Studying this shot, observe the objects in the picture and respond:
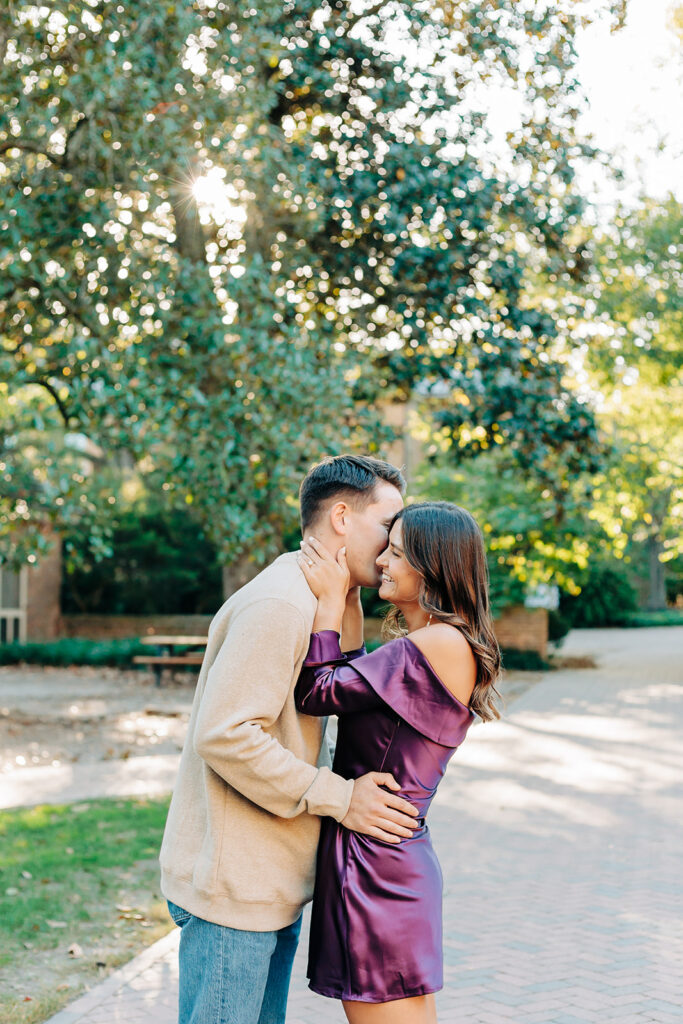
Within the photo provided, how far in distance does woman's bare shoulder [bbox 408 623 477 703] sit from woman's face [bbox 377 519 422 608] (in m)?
0.12

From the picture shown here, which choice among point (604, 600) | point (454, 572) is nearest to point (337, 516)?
point (454, 572)

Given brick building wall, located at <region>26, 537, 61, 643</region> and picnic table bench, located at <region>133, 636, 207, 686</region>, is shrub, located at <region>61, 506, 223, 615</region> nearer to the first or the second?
brick building wall, located at <region>26, 537, 61, 643</region>

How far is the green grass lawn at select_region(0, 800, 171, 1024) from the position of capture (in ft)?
16.4

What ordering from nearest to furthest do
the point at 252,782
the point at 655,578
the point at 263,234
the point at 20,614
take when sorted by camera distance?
the point at 252,782
the point at 263,234
the point at 20,614
the point at 655,578

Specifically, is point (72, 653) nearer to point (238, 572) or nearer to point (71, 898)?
point (238, 572)

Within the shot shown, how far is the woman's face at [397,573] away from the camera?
2797mm

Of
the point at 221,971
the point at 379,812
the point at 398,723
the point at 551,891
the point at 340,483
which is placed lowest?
the point at 551,891

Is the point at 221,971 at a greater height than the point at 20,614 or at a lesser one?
greater

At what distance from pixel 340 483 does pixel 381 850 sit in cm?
91

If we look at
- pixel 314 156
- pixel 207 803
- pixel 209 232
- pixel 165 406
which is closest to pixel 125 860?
pixel 165 406

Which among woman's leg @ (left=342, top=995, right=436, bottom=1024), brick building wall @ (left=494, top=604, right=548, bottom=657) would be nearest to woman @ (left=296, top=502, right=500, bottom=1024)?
woman's leg @ (left=342, top=995, right=436, bottom=1024)

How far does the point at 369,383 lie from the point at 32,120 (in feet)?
14.4

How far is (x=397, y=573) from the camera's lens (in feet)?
9.18

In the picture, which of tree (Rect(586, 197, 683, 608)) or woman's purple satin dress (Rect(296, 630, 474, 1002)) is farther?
tree (Rect(586, 197, 683, 608))
